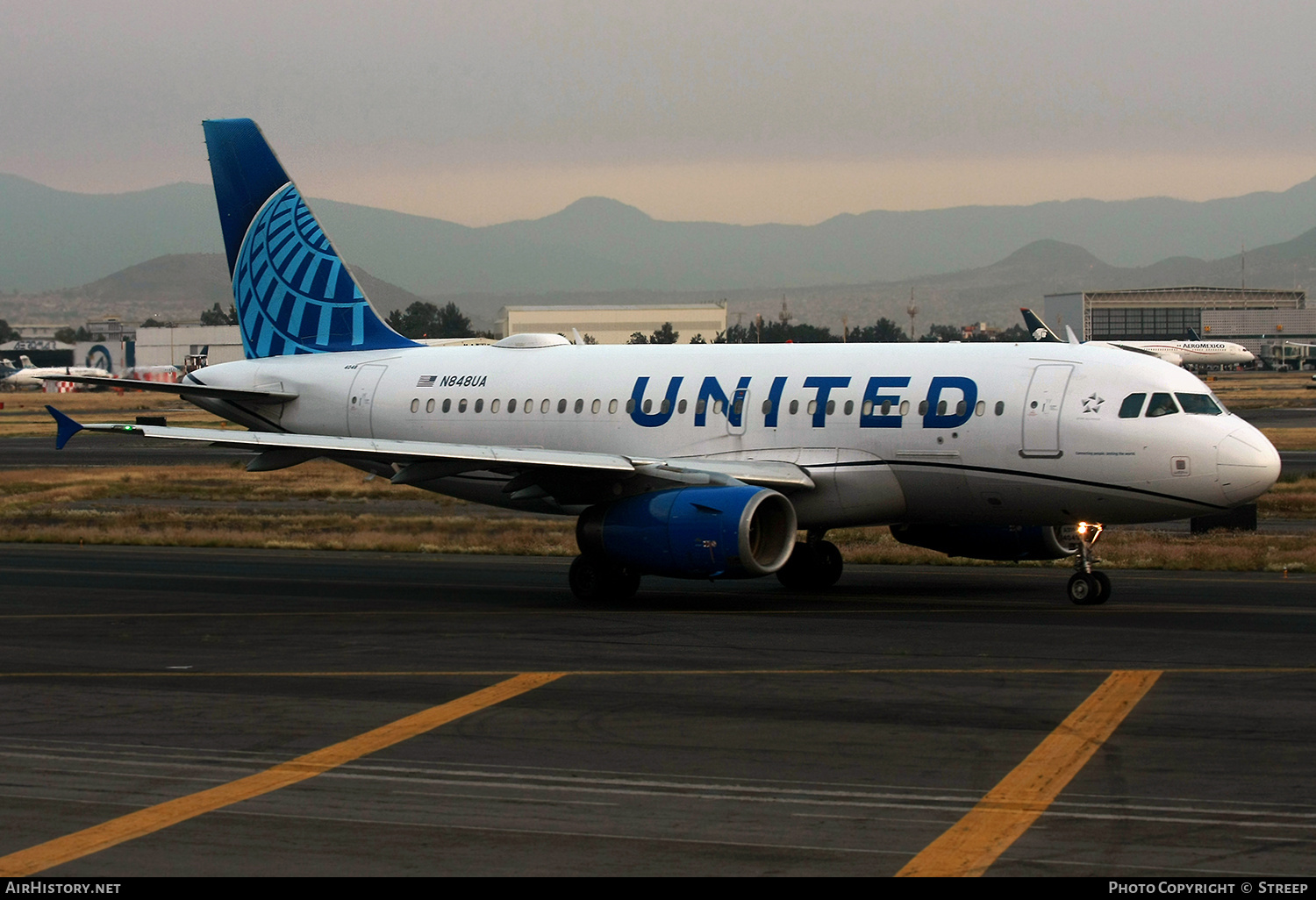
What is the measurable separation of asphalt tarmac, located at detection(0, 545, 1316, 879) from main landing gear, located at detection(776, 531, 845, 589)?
4.75ft

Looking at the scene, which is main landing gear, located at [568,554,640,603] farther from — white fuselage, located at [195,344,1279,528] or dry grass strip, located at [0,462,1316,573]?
dry grass strip, located at [0,462,1316,573]

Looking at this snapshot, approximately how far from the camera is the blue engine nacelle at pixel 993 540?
2841 cm

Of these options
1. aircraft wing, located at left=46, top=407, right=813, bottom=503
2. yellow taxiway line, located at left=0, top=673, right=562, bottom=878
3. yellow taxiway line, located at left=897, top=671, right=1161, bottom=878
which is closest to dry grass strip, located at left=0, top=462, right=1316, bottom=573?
aircraft wing, located at left=46, top=407, right=813, bottom=503

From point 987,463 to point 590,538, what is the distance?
667 cm

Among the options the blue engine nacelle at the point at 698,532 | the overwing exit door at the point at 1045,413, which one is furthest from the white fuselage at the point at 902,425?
the blue engine nacelle at the point at 698,532

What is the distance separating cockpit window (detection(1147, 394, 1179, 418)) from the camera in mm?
25078

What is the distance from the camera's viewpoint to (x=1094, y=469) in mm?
25172

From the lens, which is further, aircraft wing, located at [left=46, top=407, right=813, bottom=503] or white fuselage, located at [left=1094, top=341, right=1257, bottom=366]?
white fuselage, located at [left=1094, top=341, right=1257, bottom=366]

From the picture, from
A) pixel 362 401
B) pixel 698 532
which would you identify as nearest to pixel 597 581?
pixel 698 532

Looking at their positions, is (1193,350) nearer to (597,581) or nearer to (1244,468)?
(1244,468)

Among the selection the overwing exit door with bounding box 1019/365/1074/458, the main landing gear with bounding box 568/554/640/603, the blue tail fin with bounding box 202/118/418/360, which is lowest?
the main landing gear with bounding box 568/554/640/603

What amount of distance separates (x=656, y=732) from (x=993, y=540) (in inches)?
563

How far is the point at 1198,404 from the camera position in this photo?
2525 cm

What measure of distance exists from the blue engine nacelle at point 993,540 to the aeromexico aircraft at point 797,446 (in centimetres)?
4
